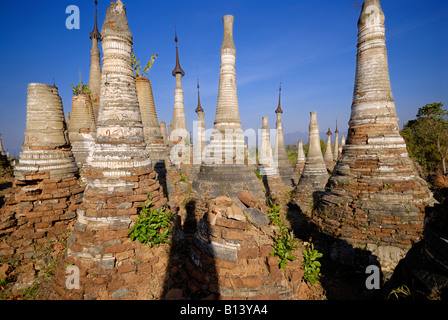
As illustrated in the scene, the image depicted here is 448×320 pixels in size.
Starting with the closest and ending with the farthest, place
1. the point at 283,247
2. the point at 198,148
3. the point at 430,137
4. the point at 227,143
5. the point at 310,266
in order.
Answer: the point at 283,247, the point at 310,266, the point at 227,143, the point at 198,148, the point at 430,137

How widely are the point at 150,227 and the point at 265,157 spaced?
10.5m

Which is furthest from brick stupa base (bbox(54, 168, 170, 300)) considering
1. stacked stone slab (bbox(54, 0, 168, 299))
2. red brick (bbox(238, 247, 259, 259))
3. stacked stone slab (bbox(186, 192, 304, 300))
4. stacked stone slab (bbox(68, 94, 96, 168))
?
stacked stone slab (bbox(68, 94, 96, 168))

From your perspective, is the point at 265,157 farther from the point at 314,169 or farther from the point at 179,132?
the point at 179,132

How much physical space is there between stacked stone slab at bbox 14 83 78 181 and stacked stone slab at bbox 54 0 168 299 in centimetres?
239

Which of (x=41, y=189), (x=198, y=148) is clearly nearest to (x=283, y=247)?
(x=41, y=189)

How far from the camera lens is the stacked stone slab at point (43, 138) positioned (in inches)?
242

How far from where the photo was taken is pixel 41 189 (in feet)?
20.0

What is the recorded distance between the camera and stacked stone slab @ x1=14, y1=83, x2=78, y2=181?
20.1 feet

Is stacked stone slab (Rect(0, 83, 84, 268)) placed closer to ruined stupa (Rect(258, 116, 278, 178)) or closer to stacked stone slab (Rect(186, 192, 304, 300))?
stacked stone slab (Rect(186, 192, 304, 300))

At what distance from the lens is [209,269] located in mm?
3777
